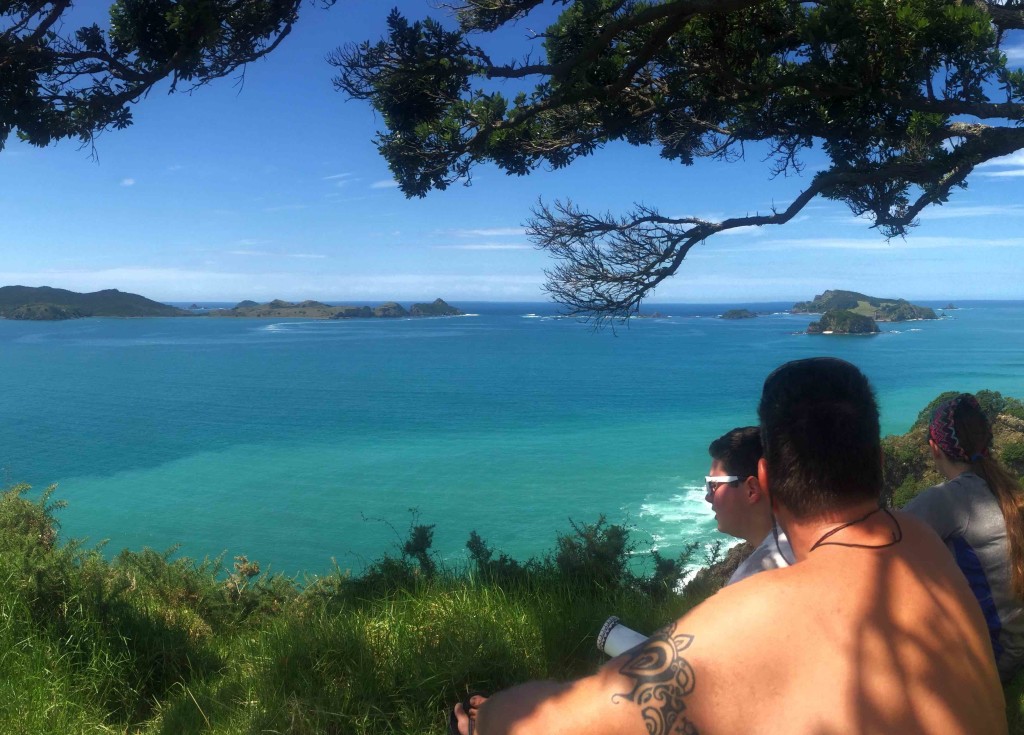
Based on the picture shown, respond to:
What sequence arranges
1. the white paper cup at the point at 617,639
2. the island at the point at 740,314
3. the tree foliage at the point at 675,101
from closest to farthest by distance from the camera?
the white paper cup at the point at 617,639, the tree foliage at the point at 675,101, the island at the point at 740,314

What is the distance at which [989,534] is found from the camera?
2.62 m

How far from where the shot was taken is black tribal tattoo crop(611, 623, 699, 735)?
1345mm

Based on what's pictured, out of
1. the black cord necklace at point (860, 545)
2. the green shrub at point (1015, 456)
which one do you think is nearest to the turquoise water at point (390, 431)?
the black cord necklace at point (860, 545)

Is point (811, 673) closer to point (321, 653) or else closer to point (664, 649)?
point (664, 649)

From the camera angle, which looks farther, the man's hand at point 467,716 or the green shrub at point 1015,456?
the green shrub at point 1015,456

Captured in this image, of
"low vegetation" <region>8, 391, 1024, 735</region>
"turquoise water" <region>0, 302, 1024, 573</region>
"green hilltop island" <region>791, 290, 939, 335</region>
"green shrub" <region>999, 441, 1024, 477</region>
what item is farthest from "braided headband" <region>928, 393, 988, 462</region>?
"green hilltop island" <region>791, 290, 939, 335</region>

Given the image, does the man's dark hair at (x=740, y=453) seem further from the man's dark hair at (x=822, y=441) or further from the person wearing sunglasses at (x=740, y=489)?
the man's dark hair at (x=822, y=441)

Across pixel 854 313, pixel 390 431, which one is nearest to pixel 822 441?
pixel 390 431

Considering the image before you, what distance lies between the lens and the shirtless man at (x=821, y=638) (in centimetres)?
126

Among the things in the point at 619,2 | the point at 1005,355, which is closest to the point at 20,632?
the point at 619,2

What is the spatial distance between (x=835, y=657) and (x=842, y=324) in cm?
8686

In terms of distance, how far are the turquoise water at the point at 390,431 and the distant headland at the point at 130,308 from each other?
57.2m

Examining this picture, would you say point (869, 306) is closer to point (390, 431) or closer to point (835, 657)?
point (390, 431)

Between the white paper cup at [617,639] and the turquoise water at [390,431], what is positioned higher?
the white paper cup at [617,639]
